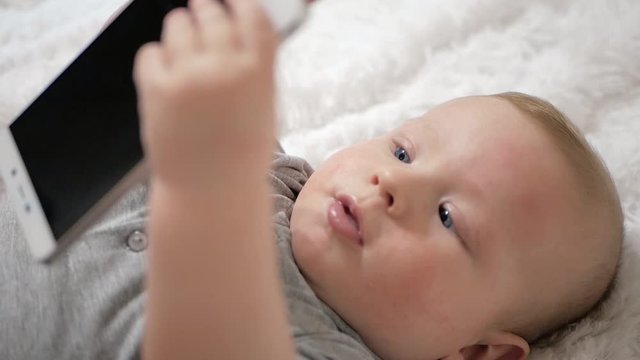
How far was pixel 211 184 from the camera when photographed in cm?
48

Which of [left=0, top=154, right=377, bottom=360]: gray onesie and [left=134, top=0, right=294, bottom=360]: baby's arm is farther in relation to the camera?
[left=0, top=154, right=377, bottom=360]: gray onesie

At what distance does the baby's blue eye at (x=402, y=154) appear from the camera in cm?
80

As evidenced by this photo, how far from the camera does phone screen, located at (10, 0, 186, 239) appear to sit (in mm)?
643

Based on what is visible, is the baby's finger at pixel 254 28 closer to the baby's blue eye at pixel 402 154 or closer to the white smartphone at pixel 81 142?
the white smartphone at pixel 81 142

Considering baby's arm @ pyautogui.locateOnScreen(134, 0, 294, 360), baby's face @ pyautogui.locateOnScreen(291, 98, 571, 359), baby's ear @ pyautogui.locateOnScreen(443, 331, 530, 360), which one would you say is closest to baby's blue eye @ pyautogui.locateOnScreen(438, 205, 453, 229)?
baby's face @ pyautogui.locateOnScreen(291, 98, 571, 359)

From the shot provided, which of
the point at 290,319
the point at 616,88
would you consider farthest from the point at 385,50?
the point at 290,319

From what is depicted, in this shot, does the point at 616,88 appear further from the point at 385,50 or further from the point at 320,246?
the point at 320,246

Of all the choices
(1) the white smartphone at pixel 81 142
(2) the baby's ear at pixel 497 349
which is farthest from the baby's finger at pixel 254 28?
(2) the baby's ear at pixel 497 349

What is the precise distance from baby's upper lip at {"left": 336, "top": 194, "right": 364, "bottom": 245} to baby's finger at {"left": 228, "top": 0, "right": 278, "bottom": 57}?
10.9 inches

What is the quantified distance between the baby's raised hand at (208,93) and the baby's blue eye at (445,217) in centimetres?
31

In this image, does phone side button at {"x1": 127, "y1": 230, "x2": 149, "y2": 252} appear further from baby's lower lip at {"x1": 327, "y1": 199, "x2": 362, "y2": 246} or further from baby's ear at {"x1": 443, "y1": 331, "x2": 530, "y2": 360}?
baby's ear at {"x1": 443, "y1": 331, "x2": 530, "y2": 360}

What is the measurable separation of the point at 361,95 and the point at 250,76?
68cm

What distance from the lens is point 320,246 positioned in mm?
741

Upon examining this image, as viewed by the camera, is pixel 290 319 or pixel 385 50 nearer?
pixel 290 319
